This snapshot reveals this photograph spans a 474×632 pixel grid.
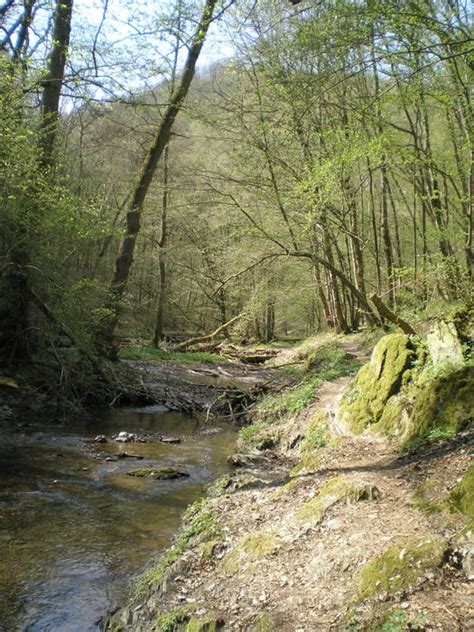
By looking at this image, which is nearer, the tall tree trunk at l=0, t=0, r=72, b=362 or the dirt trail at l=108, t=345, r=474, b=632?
the dirt trail at l=108, t=345, r=474, b=632

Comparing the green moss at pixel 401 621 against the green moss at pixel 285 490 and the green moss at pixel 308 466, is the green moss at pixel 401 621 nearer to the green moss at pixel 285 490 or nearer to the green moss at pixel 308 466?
the green moss at pixel 285 490

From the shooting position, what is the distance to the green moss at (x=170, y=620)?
12.5 ft

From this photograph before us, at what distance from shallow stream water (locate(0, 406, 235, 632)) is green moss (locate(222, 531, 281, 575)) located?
3.57ft

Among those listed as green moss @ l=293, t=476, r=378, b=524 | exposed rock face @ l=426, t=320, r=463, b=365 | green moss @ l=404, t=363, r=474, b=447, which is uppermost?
exposed rock face @ l=426, t=320, r=463, b=365

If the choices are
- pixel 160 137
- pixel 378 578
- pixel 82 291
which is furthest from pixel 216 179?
pixel 378 578

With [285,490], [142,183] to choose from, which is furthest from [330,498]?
[142,183]

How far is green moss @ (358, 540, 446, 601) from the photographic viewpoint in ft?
11.4

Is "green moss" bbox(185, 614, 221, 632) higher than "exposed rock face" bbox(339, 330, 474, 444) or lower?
lower

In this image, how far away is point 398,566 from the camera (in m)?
3.58

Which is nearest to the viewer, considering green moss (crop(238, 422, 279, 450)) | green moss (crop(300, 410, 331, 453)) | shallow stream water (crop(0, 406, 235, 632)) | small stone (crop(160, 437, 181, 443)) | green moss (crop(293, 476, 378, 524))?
shallow stream water (crop(0, 406, 235, 632))

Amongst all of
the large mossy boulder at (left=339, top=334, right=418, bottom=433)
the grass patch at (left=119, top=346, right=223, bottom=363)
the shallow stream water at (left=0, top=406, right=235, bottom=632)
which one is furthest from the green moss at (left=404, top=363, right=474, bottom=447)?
the grass patch at (left=119, top=346, right=223, bottom=363)

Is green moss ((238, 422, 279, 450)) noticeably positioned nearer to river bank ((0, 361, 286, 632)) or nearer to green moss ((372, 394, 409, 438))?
river bank ((0, 361, 286, 632))

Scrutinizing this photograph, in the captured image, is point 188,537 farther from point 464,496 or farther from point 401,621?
point 401,621

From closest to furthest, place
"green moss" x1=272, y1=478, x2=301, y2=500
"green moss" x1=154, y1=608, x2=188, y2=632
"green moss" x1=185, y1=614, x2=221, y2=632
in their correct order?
"green moss" x1=185, y1=614, x2=221, y2=632
"green moss" x1=154, y1=608, x2=188, y2=632
"green moss" x1=272, y1=478, x2=301, y2=500
